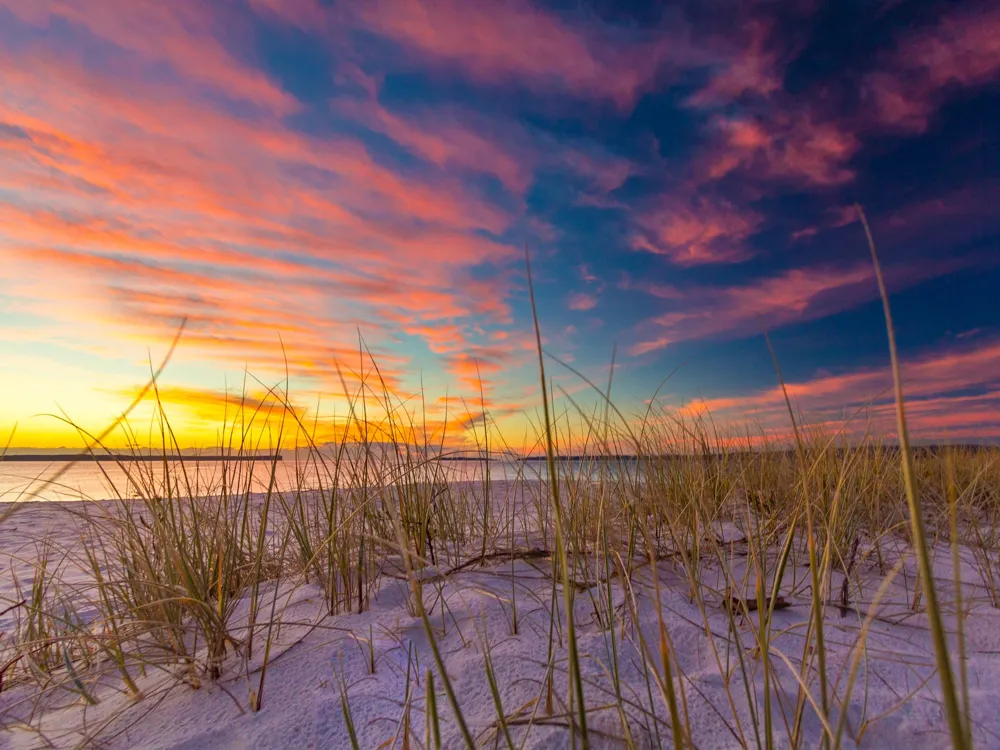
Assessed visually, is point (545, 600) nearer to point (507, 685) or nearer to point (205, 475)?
point (507, 685)

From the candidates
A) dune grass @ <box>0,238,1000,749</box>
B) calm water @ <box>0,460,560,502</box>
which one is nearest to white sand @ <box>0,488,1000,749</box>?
dune grass @ <box>0,238,1000,749</box>

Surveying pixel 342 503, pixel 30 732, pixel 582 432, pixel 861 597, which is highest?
pixel 582 432

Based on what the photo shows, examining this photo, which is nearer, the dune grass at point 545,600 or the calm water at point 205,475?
the dune grass at point 545,600

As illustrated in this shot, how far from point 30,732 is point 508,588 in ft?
4.19

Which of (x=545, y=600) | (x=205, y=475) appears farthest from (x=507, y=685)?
(x=205, y=475)

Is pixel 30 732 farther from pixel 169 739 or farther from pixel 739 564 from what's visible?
pixel 739 564

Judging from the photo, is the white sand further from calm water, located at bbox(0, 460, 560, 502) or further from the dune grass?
calm water, located at bbox(0, 460, 560, 502)

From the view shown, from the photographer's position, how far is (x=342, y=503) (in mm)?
1922

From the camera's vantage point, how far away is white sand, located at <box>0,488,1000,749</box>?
3.66 feet

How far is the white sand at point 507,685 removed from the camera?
111 cm

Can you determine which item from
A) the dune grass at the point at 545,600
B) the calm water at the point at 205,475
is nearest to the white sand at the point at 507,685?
the dune grass at the point at 545,600

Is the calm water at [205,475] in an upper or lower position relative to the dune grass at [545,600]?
upper

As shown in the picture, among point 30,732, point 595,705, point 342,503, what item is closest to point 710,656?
point 595,705

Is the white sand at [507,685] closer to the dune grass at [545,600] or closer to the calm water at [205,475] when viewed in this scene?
the dune grass at [545,600]
